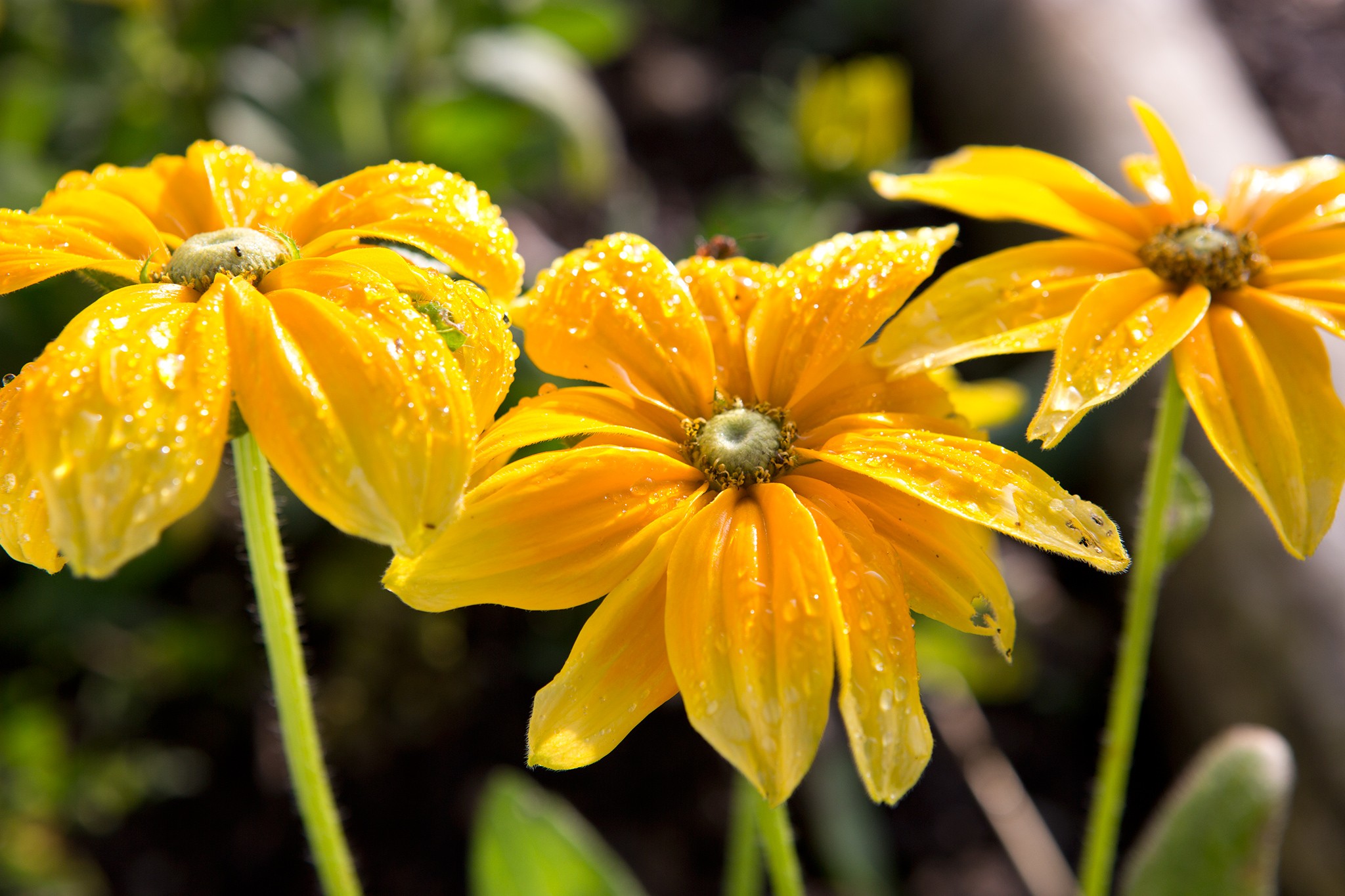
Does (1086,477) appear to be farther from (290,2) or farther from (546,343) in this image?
(290,2)

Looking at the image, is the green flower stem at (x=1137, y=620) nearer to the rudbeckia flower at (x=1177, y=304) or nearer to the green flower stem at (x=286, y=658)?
the rudbeckia flower at (x=1177, y=304)

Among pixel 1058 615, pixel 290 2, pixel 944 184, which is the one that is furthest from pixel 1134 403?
pixel 290 2

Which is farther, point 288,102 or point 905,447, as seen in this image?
point 288,102

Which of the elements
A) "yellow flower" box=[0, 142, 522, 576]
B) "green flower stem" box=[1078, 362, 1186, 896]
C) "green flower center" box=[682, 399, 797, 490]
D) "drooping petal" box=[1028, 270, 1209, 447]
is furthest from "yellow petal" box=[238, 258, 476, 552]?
"green flower stem" box=[1078, 362, 1186, 896]

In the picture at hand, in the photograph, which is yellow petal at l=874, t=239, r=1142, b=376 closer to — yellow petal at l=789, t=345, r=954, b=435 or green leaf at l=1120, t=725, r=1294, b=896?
yellow petal at l=789, t=345, r=954, b=435

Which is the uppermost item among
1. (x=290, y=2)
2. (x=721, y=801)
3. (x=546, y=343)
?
(x=290, y=2)

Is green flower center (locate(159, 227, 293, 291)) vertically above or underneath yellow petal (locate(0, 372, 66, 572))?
above


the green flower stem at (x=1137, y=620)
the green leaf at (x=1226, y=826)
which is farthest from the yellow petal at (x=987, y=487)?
the green leaf at (x=1226, y=826)
